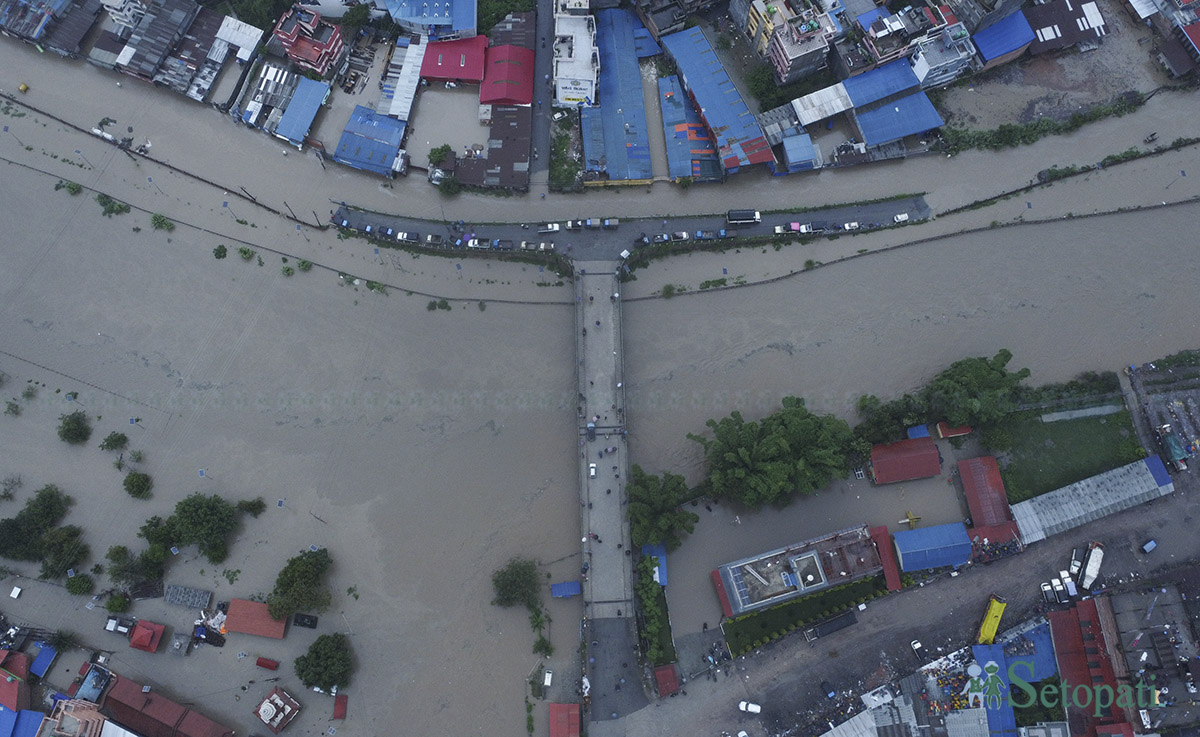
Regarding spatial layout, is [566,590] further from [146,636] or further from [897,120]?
[897,120]

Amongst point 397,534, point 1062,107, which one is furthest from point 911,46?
point 397,534

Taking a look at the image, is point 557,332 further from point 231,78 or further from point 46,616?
point 46,616

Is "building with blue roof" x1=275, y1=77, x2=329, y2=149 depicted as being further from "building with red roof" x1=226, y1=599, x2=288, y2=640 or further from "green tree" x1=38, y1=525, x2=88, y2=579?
"building with red roof" x1=226, y1=599, x2=288, y2=640

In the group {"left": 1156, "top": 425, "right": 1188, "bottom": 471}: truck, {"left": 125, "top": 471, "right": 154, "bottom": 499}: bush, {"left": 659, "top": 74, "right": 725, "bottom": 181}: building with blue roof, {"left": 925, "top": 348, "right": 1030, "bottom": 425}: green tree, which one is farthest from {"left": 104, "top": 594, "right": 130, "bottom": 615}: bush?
{"left": 1156, "top": 425, "right": 1188, "bottom": 471}: truck

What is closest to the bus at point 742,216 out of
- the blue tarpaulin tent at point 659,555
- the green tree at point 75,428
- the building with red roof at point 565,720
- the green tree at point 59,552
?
the blue tarpaulin tent at point 659,555

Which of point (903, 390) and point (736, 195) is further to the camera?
point (736, 195)
